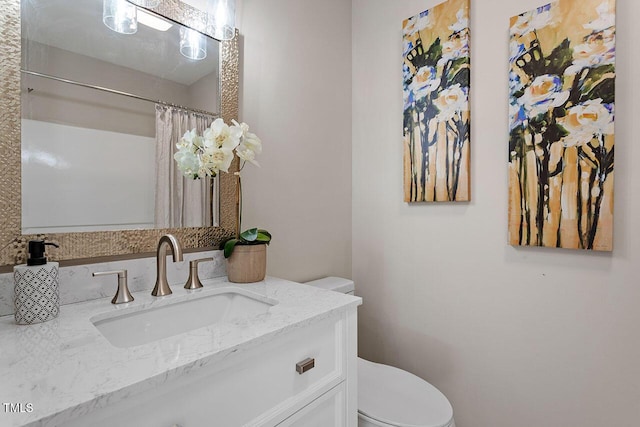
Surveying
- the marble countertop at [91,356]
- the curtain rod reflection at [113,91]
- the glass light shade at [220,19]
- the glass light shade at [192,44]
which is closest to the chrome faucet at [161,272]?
the marble countertop at [91,356]


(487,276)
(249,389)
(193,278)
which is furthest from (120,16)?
(487,276)

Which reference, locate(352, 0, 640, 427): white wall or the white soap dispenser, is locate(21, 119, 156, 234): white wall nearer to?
the white soap dispenser

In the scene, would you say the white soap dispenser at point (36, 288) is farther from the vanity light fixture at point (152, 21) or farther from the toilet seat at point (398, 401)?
the toilet seat at point (398, 401)

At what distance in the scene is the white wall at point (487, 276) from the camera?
112 centimetres

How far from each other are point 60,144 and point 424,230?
1457 mm

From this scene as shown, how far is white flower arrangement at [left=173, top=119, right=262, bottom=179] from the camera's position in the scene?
1.06 meters

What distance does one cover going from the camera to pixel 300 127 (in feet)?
5.20

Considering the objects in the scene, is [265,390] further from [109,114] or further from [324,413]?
[109,114]

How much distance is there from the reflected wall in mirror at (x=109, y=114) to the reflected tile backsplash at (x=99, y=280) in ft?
0.38

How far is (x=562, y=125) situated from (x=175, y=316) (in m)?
1.50

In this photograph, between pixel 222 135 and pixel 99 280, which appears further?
pixel 222 135

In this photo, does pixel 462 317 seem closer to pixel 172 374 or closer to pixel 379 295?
pixel 379 295

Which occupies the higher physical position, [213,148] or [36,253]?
[213,148]

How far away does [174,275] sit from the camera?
1.11 m
